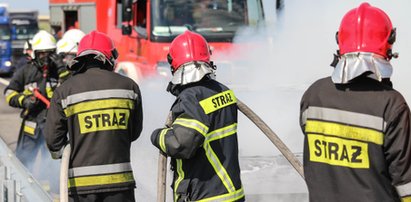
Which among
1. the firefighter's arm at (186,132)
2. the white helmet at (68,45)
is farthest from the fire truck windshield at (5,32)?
the firefighter's arm at (186,132)

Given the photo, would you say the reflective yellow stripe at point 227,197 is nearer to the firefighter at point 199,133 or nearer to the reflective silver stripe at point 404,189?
the firefighter at point 199,133

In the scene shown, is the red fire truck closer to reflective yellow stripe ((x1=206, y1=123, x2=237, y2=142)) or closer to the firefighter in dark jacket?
the firefighter in dark jacket

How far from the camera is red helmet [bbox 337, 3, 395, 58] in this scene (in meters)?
2.91

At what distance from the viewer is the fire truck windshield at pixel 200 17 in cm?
921

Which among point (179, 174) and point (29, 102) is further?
point (29, 102)

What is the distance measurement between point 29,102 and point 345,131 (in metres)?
4.85

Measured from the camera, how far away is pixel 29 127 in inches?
291

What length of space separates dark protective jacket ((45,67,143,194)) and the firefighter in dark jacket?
3094 mm

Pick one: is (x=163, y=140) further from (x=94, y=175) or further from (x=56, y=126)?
(x=56, y=126)

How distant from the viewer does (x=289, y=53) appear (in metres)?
8.74


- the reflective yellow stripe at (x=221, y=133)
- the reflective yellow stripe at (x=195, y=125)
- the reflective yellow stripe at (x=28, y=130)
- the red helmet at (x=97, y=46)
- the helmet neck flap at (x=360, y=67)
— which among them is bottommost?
the reflective yellow stripe at (x=28, y=130)

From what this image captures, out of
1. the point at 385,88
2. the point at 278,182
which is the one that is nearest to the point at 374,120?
the point at 385,88

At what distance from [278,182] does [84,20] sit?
10.0m

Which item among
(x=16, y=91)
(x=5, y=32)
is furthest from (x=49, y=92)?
(x=5, y=32)
